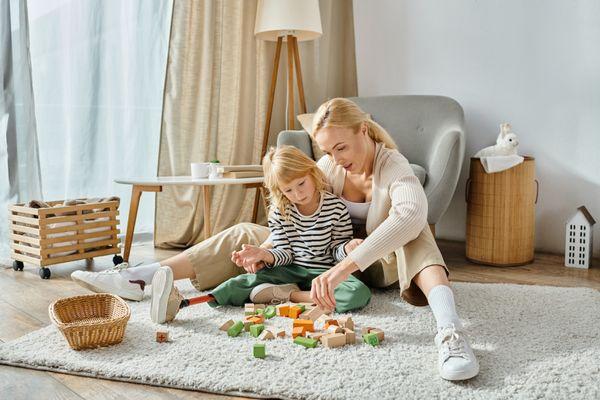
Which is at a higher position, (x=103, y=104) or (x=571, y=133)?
(x=103, y=104)

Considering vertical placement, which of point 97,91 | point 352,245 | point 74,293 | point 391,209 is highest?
point 97,91

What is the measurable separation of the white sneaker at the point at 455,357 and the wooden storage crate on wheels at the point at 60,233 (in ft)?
5.21

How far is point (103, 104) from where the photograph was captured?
2926 mm

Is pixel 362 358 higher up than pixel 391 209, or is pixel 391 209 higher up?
pixel 391 209

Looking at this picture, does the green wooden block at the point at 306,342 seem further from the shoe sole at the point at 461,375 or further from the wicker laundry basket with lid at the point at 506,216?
the wicker laundry basket with lid at the point at 506,216

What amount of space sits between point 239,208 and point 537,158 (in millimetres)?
1552

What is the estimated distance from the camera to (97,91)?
2.89 m

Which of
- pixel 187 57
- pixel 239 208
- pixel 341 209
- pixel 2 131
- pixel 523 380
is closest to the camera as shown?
pixel 523 380

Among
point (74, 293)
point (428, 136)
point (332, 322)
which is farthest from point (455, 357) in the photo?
point (428, 136)

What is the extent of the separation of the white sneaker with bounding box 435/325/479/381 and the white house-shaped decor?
1.46 metres

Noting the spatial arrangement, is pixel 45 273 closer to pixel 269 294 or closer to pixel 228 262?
pixel 228 262

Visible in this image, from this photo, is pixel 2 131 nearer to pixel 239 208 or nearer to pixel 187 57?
pixel 187 57

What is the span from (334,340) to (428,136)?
1596 mm

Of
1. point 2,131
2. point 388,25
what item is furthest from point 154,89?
point 388,25
